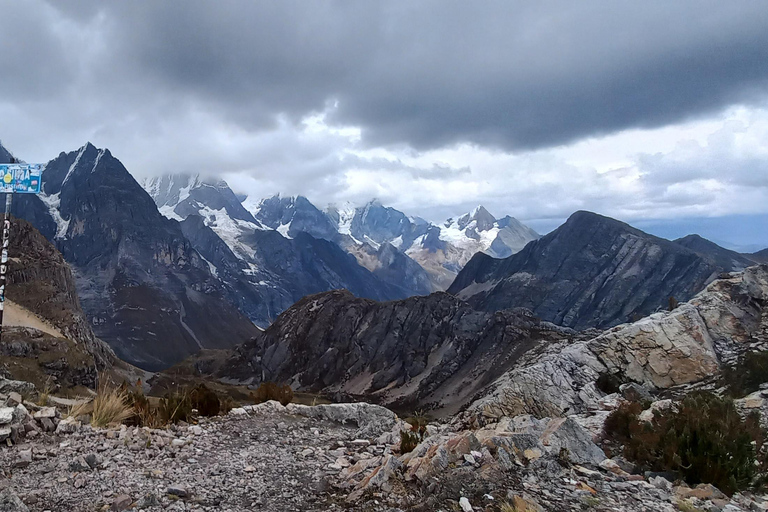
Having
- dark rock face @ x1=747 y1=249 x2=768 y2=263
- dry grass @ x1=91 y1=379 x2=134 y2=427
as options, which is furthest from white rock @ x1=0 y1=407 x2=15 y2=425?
dark rock face @ x1=747 y1=249 x2=768 y2=263

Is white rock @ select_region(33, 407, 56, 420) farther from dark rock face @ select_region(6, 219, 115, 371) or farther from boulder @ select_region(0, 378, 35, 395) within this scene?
dark rock face @ select_region(6, 219, 115, 371)

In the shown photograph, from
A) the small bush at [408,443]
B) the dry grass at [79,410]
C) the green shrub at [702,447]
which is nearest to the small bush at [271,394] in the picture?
the dry grass at [79,410]

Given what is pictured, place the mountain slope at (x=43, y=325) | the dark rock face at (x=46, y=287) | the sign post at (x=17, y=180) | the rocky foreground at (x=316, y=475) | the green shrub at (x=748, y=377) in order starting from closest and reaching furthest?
1. the rocky foreground at (x=316, y=475)
2. the sign post at (x=17, y=180)
3. the green shrub at (x=748, y=377)
4. the mountain slope at (x=43, y=325)
5. the dark rock face at (x=46, y=287)

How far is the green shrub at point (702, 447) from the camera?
8.04m

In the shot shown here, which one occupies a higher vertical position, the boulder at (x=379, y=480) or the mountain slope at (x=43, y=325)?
the boulder at (x=379, y=480)

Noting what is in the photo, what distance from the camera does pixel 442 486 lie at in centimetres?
718

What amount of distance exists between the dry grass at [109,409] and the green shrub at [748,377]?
759 inches

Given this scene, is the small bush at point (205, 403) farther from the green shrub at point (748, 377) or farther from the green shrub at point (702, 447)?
the green shrub at point (748, 377)

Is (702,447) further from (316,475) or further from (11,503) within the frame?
(11,503)

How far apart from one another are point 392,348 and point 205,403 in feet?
358

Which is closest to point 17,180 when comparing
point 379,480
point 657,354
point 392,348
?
point 379,480

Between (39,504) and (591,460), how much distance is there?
880cm

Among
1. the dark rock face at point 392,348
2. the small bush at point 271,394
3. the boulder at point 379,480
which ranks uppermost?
the boulder at point 379,480

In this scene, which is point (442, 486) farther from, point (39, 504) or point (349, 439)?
point (39, 504)
